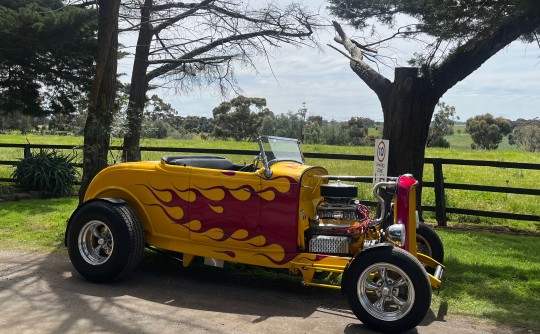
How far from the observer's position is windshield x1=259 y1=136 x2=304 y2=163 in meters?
5.95

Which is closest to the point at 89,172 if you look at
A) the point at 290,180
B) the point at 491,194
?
the point at 290,180

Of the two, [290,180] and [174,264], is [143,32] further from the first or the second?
[290,180]

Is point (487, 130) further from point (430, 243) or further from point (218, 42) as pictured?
point (430, 243)

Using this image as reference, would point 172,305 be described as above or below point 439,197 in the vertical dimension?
below

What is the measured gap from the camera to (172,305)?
526 centimetres

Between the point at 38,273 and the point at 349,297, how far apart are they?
363cm

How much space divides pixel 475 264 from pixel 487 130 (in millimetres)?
53029

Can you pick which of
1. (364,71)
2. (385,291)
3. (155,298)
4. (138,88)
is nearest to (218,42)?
(138,88)

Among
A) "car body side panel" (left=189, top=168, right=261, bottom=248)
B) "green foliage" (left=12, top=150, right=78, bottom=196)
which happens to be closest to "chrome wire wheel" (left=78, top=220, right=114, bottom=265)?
"car body side panel" (left=189, top=168, right=261, bottom=248)

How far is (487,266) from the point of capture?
6938mm

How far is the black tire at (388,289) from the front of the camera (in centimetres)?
459

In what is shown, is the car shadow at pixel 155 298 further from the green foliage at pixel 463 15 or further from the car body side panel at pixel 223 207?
the green foliage at pixel 463 15

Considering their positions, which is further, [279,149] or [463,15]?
[463,15]

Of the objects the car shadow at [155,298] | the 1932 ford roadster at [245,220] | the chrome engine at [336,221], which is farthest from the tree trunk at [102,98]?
the chrome engine at [336,221]
